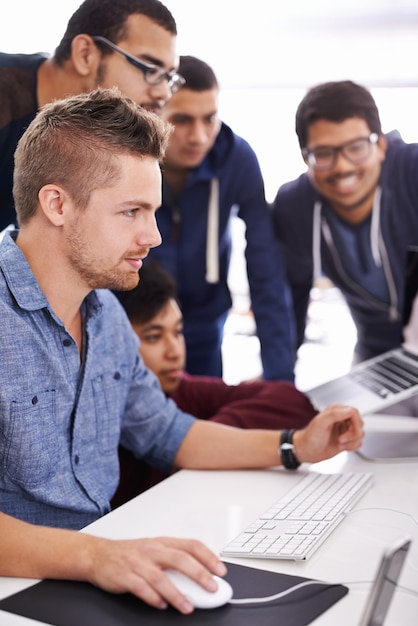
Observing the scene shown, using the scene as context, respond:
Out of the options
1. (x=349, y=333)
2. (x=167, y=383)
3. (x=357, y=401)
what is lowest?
(x=349, y=333)

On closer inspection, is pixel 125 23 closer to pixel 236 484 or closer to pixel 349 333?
pixel 236 484

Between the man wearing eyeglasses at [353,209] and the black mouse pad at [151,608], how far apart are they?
133cm

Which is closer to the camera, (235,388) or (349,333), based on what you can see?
(235,388)

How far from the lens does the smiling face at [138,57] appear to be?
1622 mm

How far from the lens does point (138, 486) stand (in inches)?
61.7

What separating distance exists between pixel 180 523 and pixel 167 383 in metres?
0.63

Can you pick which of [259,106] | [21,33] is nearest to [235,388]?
[21,33]

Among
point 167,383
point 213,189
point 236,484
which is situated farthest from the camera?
point 213,189

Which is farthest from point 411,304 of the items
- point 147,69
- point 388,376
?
point 147,69

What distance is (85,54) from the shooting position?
1636 millimetres

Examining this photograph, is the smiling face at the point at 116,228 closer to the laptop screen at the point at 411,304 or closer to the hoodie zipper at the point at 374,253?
the laptop screen at the point at 411,304

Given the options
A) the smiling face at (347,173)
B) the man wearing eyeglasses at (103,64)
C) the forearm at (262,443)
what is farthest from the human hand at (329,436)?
the smiling face at (347,173)

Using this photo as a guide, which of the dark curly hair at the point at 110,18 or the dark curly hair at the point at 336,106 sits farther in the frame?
the dark curly hair at the point at 336,106

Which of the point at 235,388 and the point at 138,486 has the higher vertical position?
the point at 235,388
